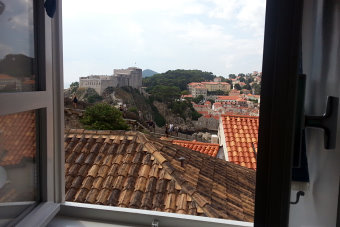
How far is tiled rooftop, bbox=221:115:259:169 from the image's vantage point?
2.80m

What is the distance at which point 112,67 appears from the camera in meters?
4.53

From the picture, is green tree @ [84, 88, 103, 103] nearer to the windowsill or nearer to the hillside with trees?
the hillside with trees

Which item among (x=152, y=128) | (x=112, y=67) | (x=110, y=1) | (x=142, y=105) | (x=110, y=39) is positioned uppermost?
(x=110, y=1)

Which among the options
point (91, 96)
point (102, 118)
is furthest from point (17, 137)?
point (91, 96)

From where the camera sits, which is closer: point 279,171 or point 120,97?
point 279,171

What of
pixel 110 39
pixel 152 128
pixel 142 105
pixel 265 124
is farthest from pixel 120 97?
pixel 265 124

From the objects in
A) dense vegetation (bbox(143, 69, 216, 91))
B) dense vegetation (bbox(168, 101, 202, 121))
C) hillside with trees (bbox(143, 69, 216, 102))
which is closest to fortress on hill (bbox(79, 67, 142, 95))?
hillside with trees (bbox(143, 69, 216, 102))

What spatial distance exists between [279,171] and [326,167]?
10 cm

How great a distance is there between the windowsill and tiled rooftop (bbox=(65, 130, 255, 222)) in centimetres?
29

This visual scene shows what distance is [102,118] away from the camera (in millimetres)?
3588

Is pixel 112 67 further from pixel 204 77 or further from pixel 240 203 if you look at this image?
pixel 240 203

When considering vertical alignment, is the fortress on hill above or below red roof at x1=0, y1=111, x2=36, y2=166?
above

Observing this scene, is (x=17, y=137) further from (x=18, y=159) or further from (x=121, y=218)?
(x=121, y=218)

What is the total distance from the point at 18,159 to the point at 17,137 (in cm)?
6
